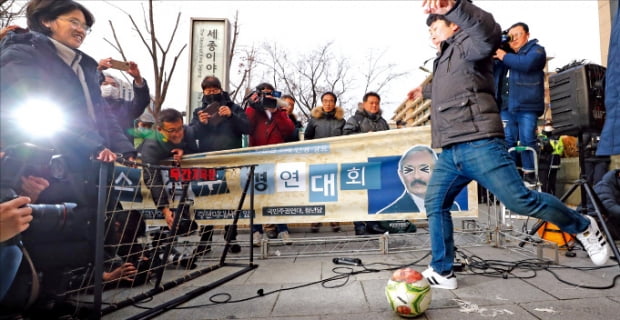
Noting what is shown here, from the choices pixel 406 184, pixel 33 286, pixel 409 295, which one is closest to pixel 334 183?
pixel 406 184

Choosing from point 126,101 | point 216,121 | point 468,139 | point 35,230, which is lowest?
point 35,230

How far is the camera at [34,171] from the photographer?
1157 mm

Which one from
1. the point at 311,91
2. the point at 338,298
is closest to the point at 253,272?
the point at 338,298

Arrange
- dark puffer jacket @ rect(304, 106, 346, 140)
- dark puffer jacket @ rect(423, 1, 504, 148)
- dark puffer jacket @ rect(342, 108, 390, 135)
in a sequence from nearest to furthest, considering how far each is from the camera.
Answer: dark puffer jacket @ rect(423, 1, 504, 148)
dark puffer jacket @ rect(342, 108, 390, 135)
dark puffer jacket @ rect(304, 106, 346, 140)

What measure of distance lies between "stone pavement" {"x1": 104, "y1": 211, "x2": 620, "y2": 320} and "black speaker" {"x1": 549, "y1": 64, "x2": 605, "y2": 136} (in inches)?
46.8

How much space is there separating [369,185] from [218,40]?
5.65 metres

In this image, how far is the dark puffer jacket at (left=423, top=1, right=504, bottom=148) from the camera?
1939 mm

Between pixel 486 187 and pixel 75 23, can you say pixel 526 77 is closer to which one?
pixel 486 187

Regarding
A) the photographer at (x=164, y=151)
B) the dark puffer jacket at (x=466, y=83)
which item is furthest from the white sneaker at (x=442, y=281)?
the photographer at (x=164, y=151)

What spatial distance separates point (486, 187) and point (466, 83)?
0.72 meters

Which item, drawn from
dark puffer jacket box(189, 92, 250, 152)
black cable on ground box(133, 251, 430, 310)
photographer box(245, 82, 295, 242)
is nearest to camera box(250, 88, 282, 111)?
photographer box(245, 82, 295, 242)

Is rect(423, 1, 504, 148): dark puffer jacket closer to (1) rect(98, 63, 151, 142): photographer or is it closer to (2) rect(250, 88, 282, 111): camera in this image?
(2) rect(250, 88, 282, 111): camera

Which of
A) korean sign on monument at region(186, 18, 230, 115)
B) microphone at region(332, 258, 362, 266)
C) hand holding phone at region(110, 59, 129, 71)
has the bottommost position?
microphone at region(332, 258, 362, 266)

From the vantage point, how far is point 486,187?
2.11 meters
